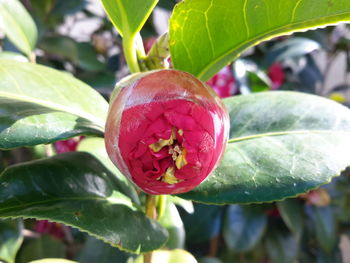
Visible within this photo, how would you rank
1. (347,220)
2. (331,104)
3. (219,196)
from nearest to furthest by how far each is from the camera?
(219,196) < (331,104) < (347,220)

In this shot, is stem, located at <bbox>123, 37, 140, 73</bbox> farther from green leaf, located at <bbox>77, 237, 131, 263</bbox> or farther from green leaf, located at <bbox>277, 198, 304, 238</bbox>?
green leaf, located at <bbox>277, 198, 304, 238</bbox>

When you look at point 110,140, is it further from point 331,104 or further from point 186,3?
point 331,104

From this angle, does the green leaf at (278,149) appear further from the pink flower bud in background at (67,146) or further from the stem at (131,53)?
the pink flower bud in background at (67,146)

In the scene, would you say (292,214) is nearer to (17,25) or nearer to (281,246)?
(281,246)

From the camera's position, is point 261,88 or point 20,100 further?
point 261,88

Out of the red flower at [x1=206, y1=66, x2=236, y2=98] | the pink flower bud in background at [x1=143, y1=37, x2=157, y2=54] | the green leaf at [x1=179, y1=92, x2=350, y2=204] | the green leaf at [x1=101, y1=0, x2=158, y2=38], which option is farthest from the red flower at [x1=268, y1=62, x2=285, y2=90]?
the green leaf at [x1=101, y1=0, x2=158, y2=38]

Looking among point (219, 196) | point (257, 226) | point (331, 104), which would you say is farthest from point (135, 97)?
point (257, 226)
